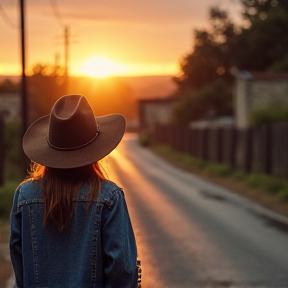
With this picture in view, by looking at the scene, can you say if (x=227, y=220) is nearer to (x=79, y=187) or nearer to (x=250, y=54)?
(x=79, y=187)

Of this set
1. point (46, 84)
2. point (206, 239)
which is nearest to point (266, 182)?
point (206, 239)

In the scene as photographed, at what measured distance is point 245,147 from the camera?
24281 mm

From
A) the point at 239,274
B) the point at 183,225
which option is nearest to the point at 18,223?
the point at 239,274

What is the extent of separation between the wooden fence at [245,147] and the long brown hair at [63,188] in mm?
17126

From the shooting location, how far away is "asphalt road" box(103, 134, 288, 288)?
8.27m

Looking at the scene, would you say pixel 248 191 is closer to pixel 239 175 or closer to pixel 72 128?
pixel 239 175

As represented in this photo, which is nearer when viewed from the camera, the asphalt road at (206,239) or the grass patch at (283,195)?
the asphalt road at (206,239)

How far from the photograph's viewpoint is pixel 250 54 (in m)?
61.8

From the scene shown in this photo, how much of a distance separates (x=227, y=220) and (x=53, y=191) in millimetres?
10465

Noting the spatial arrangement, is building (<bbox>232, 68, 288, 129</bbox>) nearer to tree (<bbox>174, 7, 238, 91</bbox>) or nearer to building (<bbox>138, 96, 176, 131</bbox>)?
tree (<bbox>174, 7, 238, 91</bbox>)

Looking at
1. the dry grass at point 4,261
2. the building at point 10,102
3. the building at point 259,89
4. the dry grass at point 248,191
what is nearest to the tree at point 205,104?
the building at point 10,102

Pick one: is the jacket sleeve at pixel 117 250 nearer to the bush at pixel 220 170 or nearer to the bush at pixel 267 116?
the bush at pixel 220 170

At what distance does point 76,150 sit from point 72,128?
0.10 m

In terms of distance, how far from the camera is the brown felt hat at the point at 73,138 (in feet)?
10.3
